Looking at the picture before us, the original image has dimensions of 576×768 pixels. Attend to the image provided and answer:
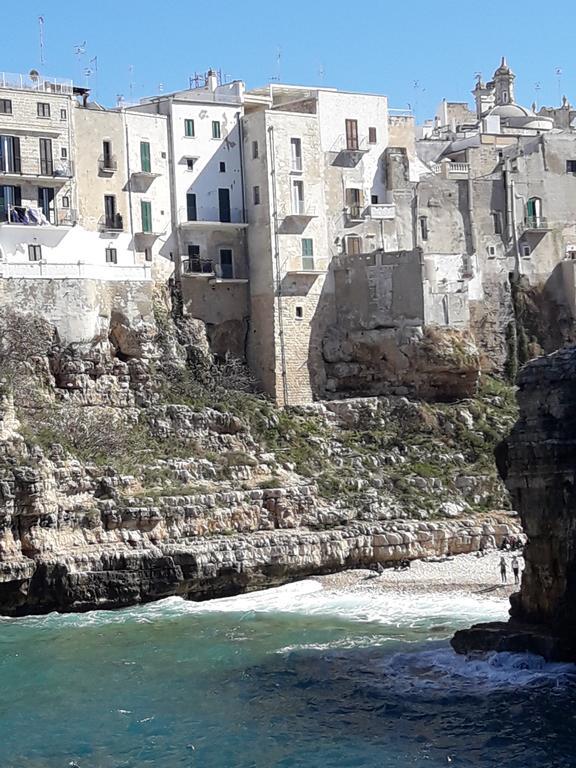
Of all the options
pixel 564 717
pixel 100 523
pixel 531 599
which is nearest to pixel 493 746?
pixel 564 717

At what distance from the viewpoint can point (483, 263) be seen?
229 ft

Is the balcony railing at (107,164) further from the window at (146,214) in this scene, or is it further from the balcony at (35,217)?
the balcony at (35,217)

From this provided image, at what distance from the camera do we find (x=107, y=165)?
61.9 m

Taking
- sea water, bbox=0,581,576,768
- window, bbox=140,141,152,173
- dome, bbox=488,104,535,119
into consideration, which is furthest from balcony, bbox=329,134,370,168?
sea water, bbox=0,581,576,768

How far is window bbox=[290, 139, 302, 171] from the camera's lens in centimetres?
6444

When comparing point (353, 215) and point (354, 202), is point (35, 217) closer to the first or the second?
point (353, 215)

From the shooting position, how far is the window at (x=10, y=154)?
5897 cm

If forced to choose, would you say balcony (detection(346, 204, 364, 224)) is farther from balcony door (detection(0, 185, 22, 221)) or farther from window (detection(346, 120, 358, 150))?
balcony door (detection(0, 185, 22, 221))

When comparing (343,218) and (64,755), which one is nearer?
(64,755)

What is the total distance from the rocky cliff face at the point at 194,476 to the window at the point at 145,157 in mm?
5792

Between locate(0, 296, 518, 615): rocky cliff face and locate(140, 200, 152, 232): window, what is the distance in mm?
3463

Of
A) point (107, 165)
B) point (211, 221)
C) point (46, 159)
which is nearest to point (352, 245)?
point (211, 221)

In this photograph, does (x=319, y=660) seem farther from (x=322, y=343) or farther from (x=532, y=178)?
(x=532, y=178)

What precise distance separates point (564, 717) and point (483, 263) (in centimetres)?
3753
